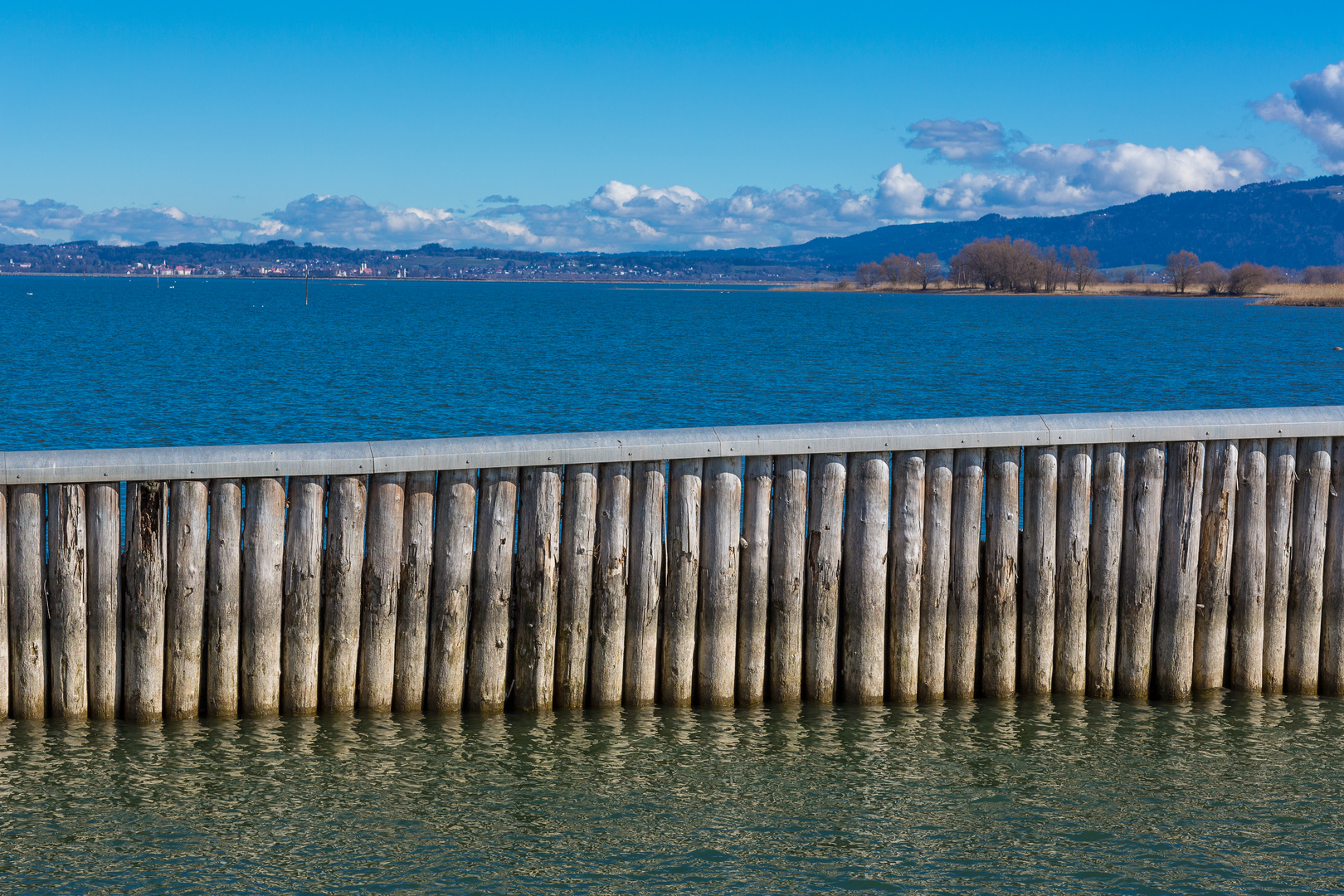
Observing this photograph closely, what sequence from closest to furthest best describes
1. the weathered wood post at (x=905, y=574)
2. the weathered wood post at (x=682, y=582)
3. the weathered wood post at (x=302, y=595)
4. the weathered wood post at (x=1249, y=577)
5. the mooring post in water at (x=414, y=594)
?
the weathered wood post at (x=302, y=595)
the mooring post in water at (x=414, y=594)
the weathered wood post at (x=682, y=582)
the weathered wood post at (x=905, y=574)
the weathered wood post at (x=1249, y=577)

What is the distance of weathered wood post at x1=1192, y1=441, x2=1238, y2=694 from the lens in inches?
324

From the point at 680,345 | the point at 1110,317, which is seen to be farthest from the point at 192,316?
the point at 1110,317

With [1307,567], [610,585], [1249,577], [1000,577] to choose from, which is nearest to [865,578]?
[1000,577]

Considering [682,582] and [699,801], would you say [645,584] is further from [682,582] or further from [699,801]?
[699,801]

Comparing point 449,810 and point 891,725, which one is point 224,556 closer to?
point 449,810

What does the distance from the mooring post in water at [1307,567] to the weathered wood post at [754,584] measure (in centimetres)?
360

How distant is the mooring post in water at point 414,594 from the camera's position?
25.2 feet

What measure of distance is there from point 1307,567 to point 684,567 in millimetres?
4234

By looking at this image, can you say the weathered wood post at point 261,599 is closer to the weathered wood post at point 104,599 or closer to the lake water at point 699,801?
the lake water at point 699,801

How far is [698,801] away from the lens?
285 inches

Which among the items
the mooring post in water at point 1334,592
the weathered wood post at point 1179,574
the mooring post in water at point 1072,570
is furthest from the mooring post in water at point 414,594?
the mooring post in water at point 1334,592

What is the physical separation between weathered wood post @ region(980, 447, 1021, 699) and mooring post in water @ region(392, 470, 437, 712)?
11.8ft

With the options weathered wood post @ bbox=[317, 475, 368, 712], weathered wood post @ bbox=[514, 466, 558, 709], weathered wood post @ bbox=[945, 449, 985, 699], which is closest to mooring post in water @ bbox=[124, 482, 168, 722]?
weathered wood post @ bbox=[317, 475, 368, 712]

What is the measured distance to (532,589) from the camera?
7922 millimetres
